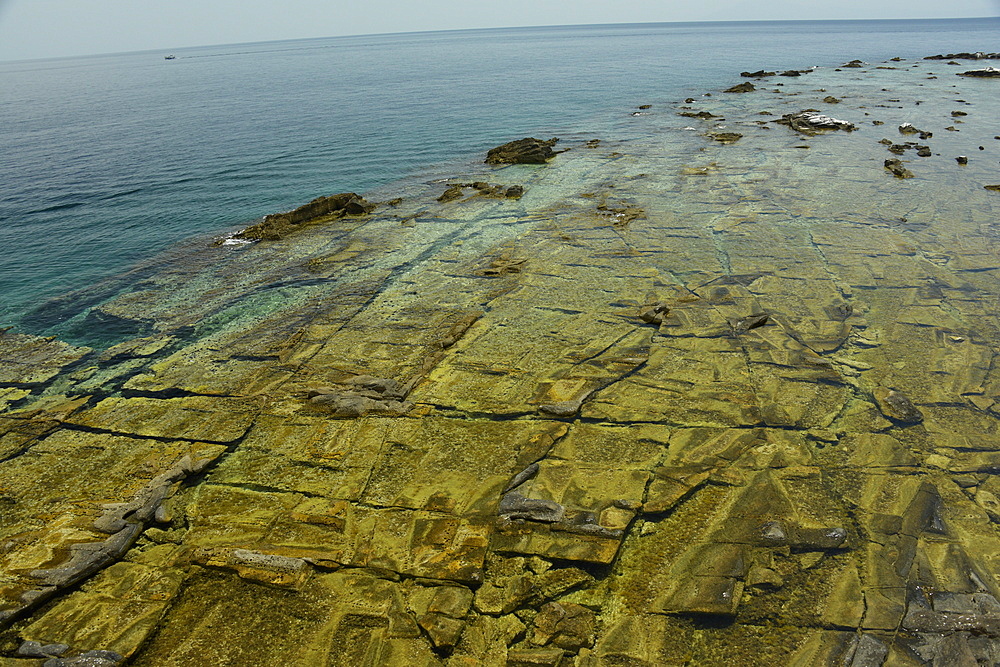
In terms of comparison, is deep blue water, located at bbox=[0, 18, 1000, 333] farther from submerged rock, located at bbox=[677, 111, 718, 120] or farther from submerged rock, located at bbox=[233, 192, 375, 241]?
submerged rock, located at bbox=[677, 111, 718, 120]

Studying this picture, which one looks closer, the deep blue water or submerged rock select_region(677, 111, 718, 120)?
the deep blue water

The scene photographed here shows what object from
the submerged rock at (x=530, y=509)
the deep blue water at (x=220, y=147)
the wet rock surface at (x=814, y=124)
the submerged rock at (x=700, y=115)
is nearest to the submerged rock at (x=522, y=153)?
the deep blue water at (x=220, y=147)

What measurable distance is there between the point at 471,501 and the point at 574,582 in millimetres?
1367

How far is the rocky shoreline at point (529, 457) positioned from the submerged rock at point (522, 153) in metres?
10.6

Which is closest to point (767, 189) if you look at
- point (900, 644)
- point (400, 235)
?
point (400, 235)

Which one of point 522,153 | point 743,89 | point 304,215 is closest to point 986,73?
point 743,89

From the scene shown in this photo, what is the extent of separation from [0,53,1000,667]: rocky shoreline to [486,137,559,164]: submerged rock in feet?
34.8

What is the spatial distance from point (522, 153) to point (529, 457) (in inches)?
739

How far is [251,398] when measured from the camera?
753cm

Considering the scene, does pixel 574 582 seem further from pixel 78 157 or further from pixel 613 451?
pixel 78 157

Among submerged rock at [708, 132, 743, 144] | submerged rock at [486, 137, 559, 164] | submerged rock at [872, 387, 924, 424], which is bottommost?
submerged rock at [872, 387, 924, 424]

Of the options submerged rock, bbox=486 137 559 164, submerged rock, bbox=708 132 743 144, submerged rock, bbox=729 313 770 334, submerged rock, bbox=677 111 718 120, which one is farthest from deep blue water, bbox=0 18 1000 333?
submerged rock, bbox=729 313 770 334

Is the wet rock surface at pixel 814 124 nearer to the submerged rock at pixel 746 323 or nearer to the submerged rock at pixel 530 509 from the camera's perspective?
the submerged rock at pixel 746 323

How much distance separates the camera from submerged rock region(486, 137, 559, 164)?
22.1 m
